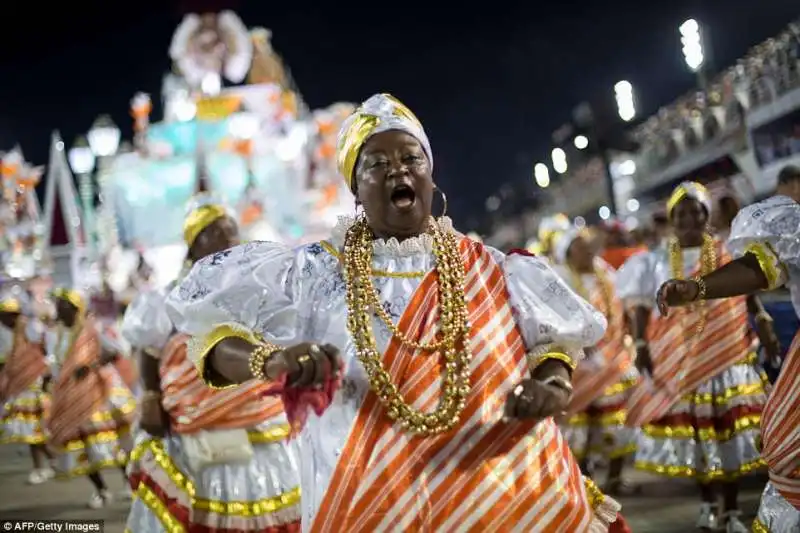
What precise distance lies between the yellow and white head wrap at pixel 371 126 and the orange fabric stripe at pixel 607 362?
16.4ft

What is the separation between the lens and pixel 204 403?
4887 millimetres

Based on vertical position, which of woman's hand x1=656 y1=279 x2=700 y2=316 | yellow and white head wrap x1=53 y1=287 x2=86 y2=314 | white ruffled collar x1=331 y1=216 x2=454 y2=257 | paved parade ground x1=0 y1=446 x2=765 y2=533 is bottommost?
paved parade ground x1=0 y1=446 x2=765 y2=533

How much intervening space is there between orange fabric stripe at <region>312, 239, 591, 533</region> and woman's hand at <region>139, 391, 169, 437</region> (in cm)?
249

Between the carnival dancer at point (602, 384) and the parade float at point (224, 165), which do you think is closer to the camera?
the carnival dancer at point (602, 384)

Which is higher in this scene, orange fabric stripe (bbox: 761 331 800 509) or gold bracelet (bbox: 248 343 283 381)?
gold bracelet (bbox: 248 343 283 381)

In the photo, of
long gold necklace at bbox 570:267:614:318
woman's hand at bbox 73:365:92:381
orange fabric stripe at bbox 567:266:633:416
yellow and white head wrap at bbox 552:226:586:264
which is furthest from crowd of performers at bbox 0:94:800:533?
woman's hand at bbox 73:365:92:381

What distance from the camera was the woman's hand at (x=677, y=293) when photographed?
11.3ft

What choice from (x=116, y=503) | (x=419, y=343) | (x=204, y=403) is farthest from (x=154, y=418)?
(x=116, y=503)

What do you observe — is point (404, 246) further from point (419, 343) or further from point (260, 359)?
point (260, 359)

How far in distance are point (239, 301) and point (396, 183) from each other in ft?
2.00

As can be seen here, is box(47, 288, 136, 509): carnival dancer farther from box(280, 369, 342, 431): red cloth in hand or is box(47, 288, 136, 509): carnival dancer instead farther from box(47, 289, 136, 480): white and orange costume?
box(280, 369, 342, 431): red cloth in hand

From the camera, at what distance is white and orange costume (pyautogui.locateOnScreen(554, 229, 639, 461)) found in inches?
308

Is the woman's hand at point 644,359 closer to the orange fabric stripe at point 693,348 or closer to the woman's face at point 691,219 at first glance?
the orange fabric stripe at point 693,348

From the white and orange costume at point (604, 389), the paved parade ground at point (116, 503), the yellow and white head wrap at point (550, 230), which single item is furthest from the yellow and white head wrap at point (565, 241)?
the paved parade ground at point (116, 503)
